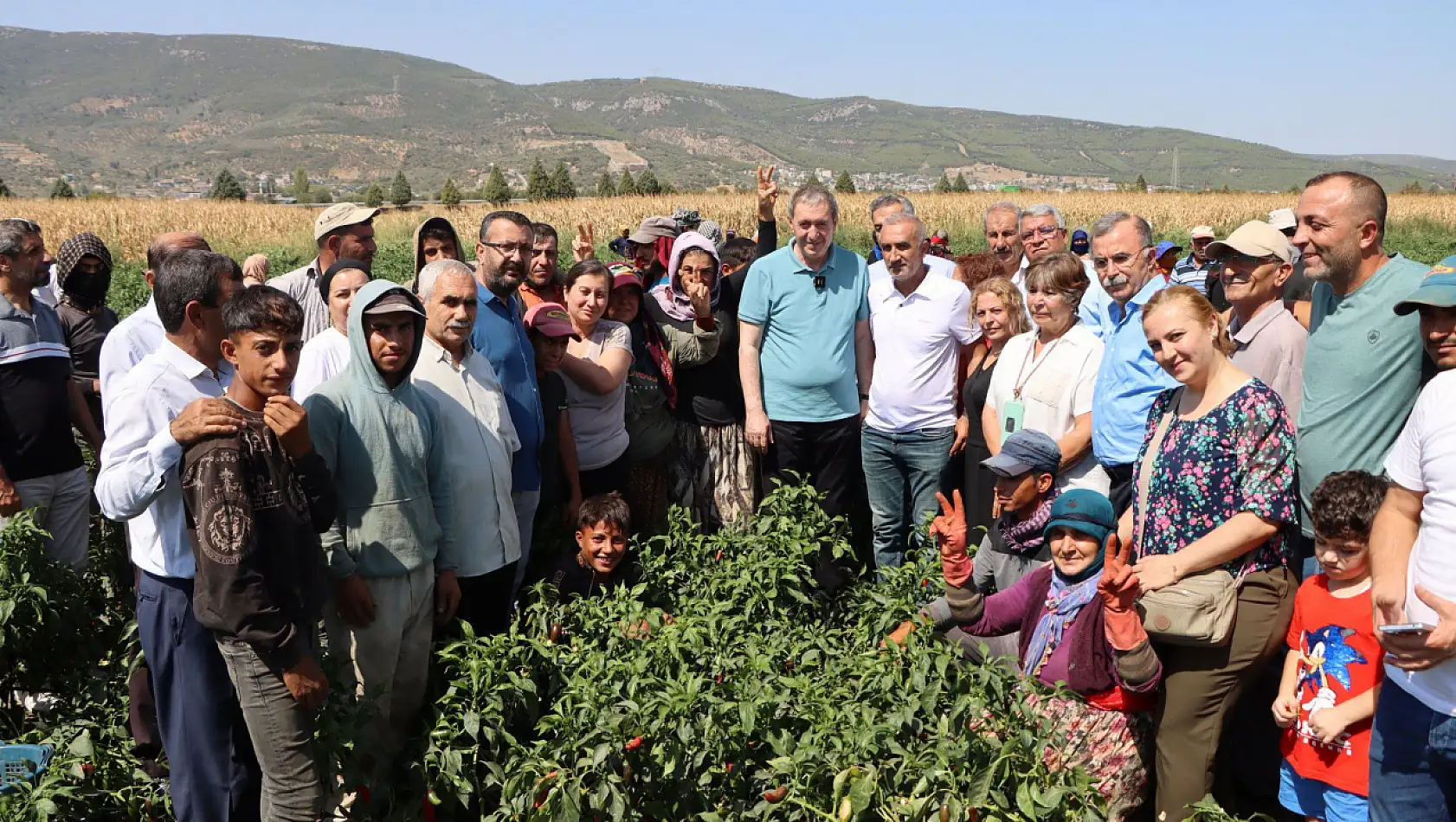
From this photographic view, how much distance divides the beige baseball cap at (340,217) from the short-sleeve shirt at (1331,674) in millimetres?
4624

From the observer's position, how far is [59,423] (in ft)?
17.0

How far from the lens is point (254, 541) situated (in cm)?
304

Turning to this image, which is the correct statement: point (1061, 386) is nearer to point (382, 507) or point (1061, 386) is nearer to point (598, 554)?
point (598, 554)

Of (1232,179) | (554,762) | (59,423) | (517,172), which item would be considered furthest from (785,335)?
(1232,179)

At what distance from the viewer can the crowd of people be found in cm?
307

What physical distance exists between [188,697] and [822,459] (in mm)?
3363

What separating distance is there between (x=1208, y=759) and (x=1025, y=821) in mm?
1226

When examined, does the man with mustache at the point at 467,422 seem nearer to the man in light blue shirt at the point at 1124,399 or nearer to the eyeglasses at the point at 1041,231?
the man in light blue shirt at the point at 1124,399

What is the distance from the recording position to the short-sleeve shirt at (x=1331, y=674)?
10.9 ft

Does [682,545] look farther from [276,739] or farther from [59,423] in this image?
[59,423]

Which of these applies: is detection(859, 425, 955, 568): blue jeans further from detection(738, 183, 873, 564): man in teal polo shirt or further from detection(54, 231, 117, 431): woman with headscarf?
detection(54, 231, 117, 431): woman with headscarf

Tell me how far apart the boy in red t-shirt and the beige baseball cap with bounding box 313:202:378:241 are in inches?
180

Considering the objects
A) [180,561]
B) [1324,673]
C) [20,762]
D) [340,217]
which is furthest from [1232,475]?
[340,217]

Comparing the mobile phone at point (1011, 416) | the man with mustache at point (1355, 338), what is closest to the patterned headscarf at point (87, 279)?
the mobile phone at point (1011, 416)
